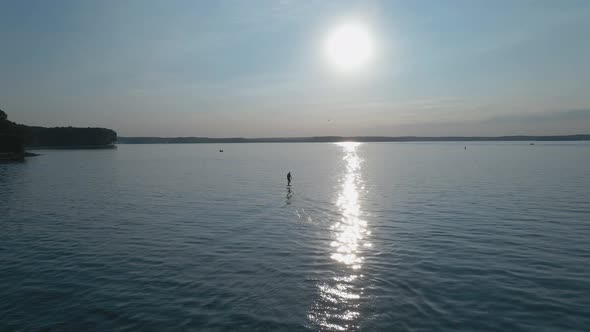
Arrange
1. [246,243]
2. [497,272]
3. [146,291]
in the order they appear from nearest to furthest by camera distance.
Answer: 1. [146,291]
2. [497,272]
3. [246,243]

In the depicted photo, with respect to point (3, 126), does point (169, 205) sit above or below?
below

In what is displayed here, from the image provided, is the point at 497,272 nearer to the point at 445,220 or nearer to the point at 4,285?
the point at 445,220

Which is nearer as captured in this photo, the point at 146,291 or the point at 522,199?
the point at 146,291

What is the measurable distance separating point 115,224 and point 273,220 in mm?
15062

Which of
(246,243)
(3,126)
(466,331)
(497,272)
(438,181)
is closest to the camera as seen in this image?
(466,331)

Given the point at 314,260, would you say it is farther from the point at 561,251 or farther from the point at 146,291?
the point at 561,251

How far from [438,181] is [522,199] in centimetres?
2198

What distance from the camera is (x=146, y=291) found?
18469 mm

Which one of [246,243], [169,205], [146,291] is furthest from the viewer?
[169,205]

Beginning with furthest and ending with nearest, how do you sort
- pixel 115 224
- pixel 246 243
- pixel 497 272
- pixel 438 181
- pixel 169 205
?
1. pixel 438 181
2. pixel 169 205
3. pixel 115 224
4. pixel 246 243
5. pixel 497 272

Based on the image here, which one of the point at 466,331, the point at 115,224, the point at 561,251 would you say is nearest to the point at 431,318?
the point at 466,331

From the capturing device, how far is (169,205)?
45344 millimetres

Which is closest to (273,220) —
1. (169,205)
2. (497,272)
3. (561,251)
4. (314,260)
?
(314,260)

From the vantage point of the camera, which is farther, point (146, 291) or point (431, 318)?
point (146, 291)
